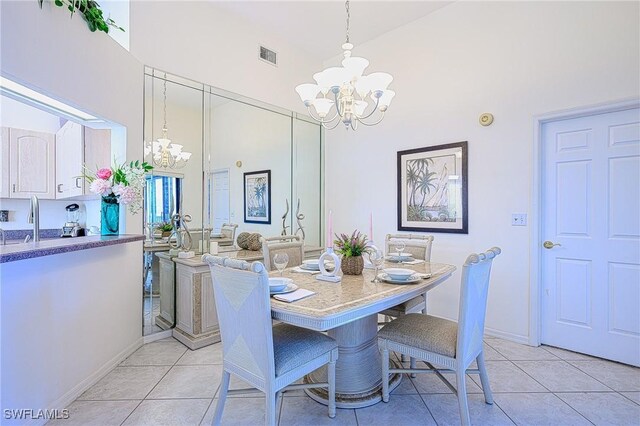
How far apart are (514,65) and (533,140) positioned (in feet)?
2.45

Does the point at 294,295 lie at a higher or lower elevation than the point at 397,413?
higher

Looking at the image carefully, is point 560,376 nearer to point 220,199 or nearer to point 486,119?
point 486,119

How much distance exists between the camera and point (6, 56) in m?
1.57

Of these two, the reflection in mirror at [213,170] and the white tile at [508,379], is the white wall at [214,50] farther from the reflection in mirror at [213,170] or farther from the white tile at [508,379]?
the white tile at [508,379]

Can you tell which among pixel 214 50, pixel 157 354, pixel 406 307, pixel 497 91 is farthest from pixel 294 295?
pixel 214 50

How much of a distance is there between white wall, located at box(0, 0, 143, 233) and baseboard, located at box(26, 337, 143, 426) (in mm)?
1012

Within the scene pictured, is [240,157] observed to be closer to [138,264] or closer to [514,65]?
[138,264]

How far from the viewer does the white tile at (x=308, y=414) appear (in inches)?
72.2

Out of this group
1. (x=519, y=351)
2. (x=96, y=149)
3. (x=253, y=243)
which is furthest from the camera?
(x=253, y=243)

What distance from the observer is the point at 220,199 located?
3488 mm

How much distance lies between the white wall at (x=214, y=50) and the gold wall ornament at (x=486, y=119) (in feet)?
7.60

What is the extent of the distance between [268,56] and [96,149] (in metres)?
2.24

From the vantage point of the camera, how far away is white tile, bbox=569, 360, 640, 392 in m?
2.23

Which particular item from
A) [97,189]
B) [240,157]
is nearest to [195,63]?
[240,157]
